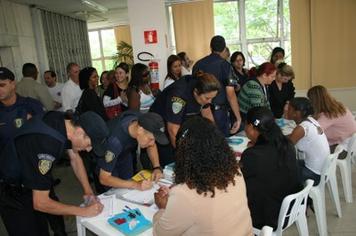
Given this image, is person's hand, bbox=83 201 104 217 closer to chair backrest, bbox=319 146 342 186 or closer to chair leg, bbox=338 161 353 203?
chair backrest, bbox=319 146 342 186

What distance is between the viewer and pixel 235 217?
1.27 m

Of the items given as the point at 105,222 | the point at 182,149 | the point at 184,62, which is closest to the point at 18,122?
the point at 105,222

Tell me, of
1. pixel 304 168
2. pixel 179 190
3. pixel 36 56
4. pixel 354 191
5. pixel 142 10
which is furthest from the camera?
pixel 36 56

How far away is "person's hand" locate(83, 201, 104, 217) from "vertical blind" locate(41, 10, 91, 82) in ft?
18.0

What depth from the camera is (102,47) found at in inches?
375

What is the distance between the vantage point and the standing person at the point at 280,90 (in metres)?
3.93

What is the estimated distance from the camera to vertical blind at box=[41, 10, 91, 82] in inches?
263

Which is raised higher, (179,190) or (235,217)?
(179,190)

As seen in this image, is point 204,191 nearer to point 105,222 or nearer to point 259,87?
point 105,222

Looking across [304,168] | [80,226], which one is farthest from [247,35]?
[80,226]

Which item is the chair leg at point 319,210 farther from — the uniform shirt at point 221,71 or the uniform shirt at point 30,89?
the uniform shirt at point 30,89

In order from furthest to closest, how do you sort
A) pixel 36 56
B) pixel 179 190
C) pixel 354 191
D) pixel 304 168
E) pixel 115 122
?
pixel 36 56
pixel 354 191
pixel 304 168
pixel 115 122
pixel 179 190

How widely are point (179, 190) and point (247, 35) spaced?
5.93 m

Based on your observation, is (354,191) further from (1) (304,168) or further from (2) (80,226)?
(2) (80,226)
